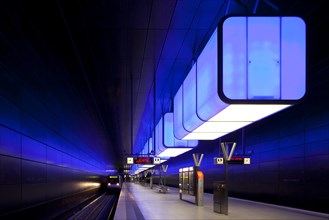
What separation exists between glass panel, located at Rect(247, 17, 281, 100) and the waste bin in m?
5.57

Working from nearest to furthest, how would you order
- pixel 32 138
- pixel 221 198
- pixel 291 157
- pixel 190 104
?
1. pixel 190 104
2. pixel 221 198
3. pixel 32 138
4. pixel 291 157

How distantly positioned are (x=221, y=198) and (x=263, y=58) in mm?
6545

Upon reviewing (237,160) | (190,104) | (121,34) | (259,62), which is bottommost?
(237,160)

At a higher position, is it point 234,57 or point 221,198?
point 234,57

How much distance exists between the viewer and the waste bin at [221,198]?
39.2 ft

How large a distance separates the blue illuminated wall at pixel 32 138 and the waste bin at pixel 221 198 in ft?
19.3

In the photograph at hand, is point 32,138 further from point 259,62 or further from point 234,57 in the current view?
point 259,62

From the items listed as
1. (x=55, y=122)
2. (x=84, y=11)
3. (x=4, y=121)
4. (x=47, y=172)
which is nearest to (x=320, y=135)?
(x=84, y=11)

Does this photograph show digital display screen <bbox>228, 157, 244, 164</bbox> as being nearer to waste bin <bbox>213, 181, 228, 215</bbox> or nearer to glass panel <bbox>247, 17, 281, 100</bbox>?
waste bin <bbox>213, 181, 228, 215</bbox>

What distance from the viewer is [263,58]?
681cm

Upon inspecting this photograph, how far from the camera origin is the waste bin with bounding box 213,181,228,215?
1196 cm

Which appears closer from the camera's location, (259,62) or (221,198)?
(259,62)

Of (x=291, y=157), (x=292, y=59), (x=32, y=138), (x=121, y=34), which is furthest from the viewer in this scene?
(x=291, y=157)

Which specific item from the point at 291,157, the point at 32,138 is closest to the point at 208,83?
the point at 291,157
